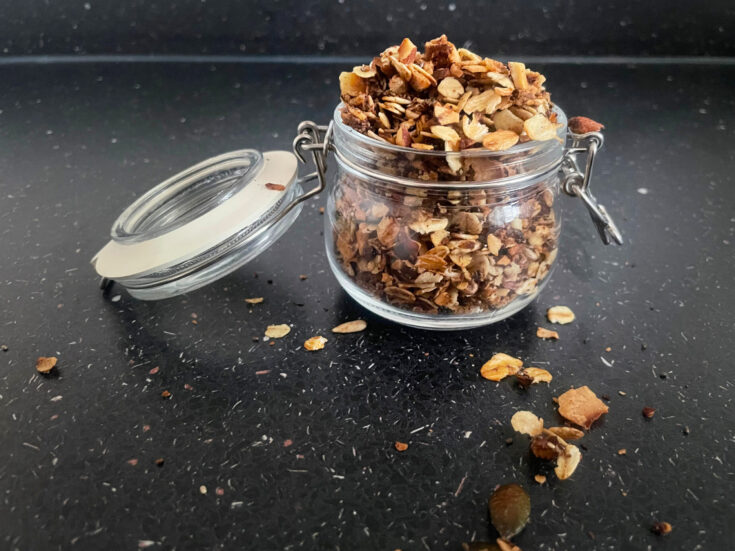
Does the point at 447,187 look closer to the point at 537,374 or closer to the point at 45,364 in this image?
the point at 537,374

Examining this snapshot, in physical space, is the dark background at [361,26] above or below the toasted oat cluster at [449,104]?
below

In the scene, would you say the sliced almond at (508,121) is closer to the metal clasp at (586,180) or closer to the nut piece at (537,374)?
the metal clasp at (586,180)

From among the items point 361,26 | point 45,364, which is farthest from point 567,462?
point 361,26

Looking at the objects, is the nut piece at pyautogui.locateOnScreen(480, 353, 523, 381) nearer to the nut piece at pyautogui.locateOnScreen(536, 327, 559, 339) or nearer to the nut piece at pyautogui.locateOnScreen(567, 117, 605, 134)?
the nut piece at pyautogui.locateOnScreen(536, 327, 559, 339)

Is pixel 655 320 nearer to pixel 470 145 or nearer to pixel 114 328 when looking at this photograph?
pixel 470 145

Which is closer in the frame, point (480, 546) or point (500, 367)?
point (480, 546)

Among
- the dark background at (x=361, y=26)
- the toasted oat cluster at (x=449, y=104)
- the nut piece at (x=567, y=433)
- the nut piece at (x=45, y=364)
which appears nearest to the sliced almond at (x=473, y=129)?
the toasted oat cluster at (x=449, y=104)
